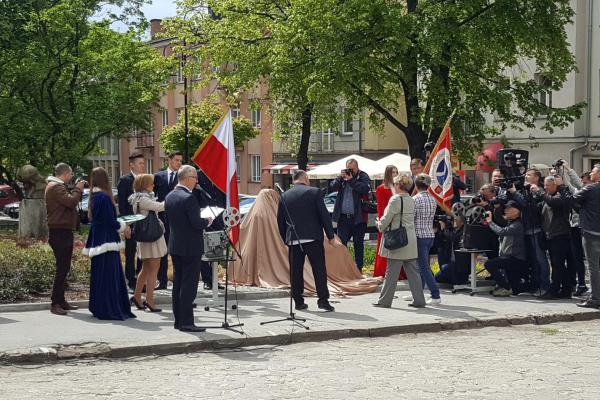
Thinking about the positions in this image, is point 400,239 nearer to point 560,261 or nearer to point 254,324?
point 254,324

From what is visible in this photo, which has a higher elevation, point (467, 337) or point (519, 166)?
point (519, 166)

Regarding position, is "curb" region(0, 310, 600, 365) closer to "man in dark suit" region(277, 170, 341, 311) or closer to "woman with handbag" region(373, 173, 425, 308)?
"woman with handbag" region(373, 173, 425, 308)

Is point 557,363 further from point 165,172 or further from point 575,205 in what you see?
point 165,172

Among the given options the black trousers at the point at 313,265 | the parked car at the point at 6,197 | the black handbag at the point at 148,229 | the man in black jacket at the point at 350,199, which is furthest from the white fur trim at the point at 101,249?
the parked car at the point at 6,197

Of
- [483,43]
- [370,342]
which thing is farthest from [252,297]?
[483,43]

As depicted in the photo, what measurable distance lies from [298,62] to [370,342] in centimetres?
1669

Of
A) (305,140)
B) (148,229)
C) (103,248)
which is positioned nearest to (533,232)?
(148,229)

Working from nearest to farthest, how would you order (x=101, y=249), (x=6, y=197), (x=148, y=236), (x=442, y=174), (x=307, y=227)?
(x=101, y=249) → (x=148, y=236) → (x=307, y=227) → (x=442, y=174) → (x=6, y=197)

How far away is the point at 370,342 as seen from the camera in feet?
34.1

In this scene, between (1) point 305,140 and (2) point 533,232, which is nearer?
(2) point 533,232

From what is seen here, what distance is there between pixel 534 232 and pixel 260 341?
534cm

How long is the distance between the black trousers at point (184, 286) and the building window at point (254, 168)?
49.8 meters

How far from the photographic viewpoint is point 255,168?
Result: 6053 centimetres

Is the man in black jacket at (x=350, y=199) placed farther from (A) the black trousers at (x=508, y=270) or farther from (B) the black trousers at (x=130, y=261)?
(B) the black trousers at (x=130, y=261)
